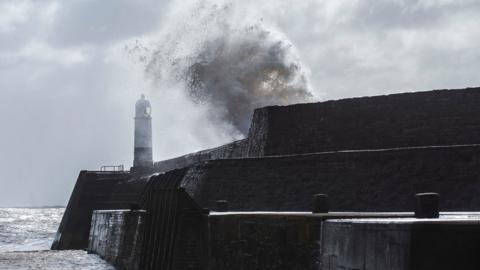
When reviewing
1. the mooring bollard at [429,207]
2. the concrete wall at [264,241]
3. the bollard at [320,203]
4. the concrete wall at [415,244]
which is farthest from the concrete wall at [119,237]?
the concrete wall at [415,244]

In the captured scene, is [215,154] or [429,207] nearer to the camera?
[429,207]

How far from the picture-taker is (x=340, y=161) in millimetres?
19766

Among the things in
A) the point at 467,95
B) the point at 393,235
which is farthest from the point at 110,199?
the point at 393,235

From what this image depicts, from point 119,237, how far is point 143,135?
1020 inches

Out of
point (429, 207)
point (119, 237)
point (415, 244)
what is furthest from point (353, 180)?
point (415, 244)

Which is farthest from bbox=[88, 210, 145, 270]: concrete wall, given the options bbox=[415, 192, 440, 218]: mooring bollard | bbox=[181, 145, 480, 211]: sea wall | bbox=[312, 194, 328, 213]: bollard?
bbox=[415, 192, 440, 218]: mooring bollard

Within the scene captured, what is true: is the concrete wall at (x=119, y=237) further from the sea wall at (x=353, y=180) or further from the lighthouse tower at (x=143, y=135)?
the lighthouse tower at (x=143, y=135)

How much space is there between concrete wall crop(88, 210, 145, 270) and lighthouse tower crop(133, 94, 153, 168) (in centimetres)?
1740

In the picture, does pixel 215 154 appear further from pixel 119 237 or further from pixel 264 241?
pixel 264 241

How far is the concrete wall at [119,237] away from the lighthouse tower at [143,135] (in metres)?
17.4

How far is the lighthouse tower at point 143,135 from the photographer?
47.8 meters

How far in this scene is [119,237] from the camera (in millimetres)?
23234

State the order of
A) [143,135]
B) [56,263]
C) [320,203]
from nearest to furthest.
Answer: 1. [320,203]
2. [56,263]
3. [143,135]

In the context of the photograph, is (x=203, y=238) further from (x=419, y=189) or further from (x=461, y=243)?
(x=461, y=243)
